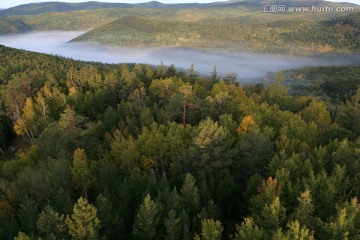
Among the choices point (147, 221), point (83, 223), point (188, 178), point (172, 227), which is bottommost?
point (172, 227)

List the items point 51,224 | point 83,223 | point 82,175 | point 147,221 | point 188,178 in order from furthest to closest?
1. point 82,175
2. point 188,178
3. point 147,221
4. point 51,224
5. point 83,223

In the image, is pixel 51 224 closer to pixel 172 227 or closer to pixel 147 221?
pixel 147 221

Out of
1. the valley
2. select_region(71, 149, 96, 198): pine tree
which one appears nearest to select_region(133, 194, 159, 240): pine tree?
the valley

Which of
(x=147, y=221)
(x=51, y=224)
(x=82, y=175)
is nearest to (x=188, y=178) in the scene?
(x=147, y=221)

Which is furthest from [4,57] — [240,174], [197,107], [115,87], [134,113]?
[240,174]

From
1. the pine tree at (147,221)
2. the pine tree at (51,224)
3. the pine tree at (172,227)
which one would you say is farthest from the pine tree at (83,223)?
the pine tree at (172,227)

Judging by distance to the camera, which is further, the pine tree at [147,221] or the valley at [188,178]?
the pine tree at [147,221]

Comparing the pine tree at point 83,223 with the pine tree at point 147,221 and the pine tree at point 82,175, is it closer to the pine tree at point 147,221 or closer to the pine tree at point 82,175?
the pine tree at point 147,221

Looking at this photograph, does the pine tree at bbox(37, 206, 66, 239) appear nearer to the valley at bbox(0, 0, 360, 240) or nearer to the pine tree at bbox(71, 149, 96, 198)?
the valley at bbox(0, 0, 360, 240)
